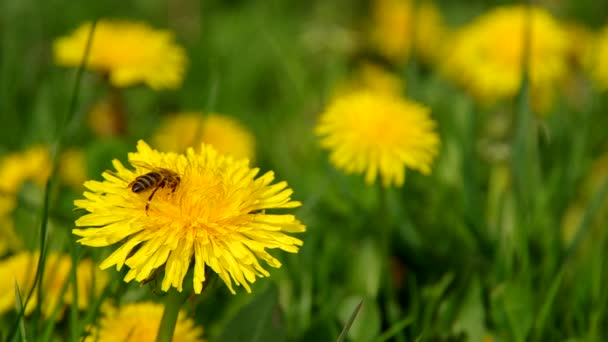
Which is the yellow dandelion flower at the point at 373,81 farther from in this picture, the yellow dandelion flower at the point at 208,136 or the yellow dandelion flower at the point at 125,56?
the yellow dandelion flower at the point at 125,56

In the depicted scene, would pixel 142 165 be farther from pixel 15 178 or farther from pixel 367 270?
pixel 15 178

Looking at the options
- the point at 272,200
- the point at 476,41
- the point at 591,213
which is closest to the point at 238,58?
the point at 476,41

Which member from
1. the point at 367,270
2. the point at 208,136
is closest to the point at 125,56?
the point at 208,136

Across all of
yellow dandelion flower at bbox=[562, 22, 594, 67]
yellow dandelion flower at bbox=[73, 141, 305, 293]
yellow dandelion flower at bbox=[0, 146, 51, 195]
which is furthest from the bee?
yellow dandelion flower at bbox=[562, 22, 594, 67]

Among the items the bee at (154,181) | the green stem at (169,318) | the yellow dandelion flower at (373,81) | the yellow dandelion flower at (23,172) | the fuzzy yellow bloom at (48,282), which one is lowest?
the fuzzy yellow bloom at (48,282)

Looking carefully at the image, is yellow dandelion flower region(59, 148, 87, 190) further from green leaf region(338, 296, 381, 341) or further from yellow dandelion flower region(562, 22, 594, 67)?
yellow dandelion flower region(562, 22, 594, 67)

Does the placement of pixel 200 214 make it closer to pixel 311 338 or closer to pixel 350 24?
pixel 311 338

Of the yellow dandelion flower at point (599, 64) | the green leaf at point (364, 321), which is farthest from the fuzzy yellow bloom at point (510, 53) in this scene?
the green leaf at point (364, 321)
